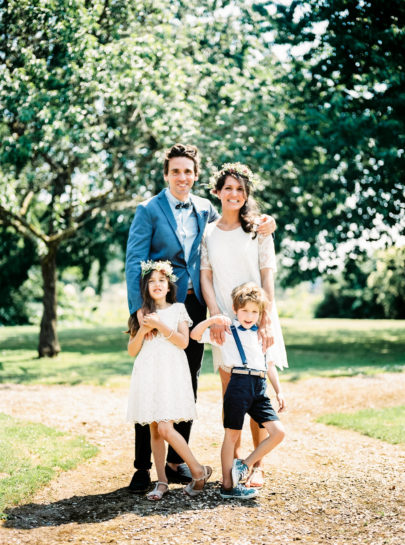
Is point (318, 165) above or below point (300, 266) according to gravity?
above

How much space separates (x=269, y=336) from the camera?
421 centimetres

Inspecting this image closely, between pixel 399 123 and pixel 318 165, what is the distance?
6.11 feet

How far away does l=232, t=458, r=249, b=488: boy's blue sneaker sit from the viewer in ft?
13.1

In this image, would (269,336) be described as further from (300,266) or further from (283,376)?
(300,266)

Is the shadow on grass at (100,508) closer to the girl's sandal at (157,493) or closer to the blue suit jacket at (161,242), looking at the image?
the girl's sandal at (157,493)

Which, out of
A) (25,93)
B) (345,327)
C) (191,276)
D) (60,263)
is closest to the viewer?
(191,276)

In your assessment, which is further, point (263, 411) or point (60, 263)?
point (60, 263)

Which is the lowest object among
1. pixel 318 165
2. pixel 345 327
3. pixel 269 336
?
pixel 345 327

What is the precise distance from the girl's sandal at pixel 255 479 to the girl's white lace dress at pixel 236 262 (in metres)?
0.77

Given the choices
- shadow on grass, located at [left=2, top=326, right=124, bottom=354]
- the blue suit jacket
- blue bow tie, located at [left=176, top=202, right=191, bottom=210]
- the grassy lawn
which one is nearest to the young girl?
the blue suit jacket

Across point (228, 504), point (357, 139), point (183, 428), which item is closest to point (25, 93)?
point (357, 139)

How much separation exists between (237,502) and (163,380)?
0.95 m

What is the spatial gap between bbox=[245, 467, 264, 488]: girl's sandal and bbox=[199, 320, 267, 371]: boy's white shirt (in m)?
0.76

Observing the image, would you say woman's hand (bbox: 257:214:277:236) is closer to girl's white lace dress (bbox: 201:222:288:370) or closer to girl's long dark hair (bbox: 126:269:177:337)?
girl's white lace dress (bbox: 201:222:288:370)
